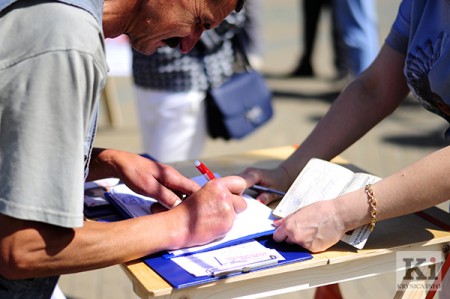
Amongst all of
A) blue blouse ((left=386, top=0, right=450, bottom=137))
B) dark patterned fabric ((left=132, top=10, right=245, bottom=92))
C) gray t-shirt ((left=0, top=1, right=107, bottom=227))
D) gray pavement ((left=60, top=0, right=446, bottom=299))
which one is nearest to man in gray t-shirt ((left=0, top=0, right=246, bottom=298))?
gray t-shirt ((left=0, top=1, right=107, bottom=227))

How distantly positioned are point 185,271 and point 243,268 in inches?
5.0

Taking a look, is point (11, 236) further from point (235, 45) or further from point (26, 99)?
point (235, 45)

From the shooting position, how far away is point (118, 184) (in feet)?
7.52

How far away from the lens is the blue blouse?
1.99 m

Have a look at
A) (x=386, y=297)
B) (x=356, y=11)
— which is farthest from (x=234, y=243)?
(x=356, y=11)

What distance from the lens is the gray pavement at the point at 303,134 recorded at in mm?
3699

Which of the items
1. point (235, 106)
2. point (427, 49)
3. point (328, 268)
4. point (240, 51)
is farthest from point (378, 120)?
point (240, 51)

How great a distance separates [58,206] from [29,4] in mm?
404

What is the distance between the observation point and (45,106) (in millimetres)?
1509

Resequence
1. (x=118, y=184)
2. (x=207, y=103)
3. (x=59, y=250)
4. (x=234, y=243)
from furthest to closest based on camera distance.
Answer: (x=207, y=103) < (x=118, y=184) < (x=234, y=243) < (x=59, y=250)

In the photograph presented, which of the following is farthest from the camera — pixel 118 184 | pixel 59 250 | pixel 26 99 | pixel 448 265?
pixel 118 184

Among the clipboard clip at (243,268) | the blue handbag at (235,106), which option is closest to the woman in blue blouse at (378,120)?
the clipboard clip at (243,268)

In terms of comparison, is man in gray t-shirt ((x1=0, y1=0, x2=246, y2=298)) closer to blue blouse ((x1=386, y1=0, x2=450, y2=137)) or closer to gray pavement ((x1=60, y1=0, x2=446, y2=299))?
blue blouse ((x1=386, y1=0, x2=450, y2=137))

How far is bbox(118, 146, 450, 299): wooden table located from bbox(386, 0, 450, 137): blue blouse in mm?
326
